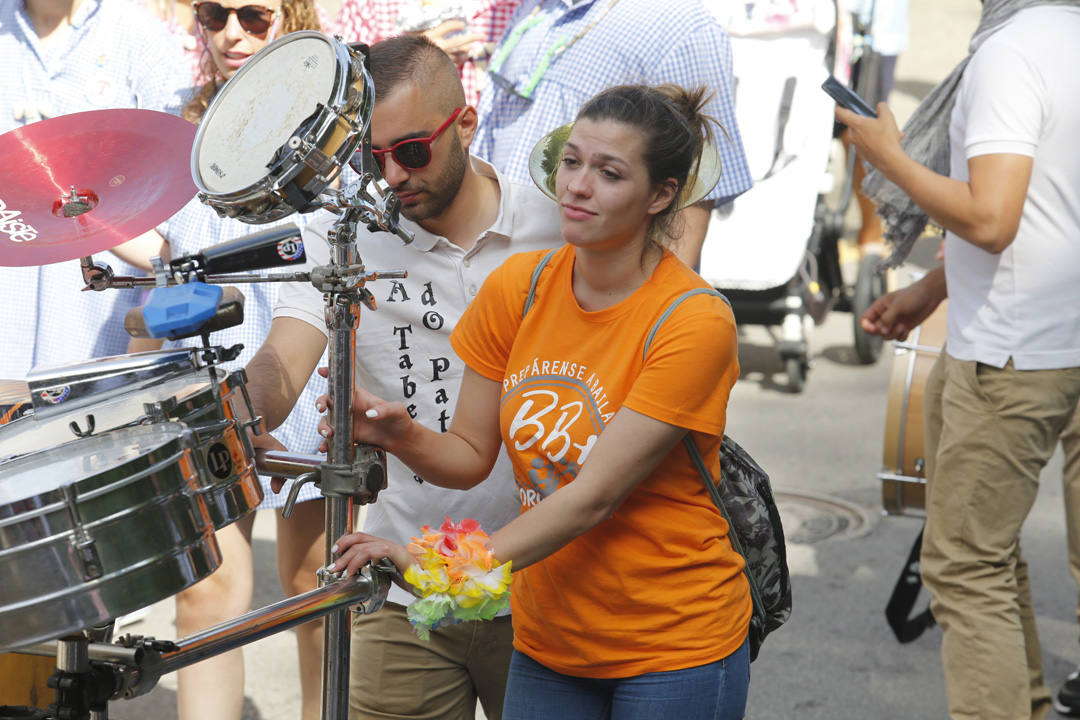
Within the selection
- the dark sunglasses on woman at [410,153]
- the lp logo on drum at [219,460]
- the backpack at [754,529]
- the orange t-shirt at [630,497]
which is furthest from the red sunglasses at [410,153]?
the lp logo on drum at [219,460]

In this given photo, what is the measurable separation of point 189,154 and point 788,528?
3.79m

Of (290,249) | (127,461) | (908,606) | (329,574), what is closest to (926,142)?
(908,606)

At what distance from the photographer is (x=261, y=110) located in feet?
5.59

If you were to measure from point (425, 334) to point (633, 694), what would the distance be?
0.80m

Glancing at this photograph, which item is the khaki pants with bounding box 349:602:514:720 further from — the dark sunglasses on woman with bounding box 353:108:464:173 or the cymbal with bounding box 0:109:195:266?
the cymbal with bounding box 0:109:195:266

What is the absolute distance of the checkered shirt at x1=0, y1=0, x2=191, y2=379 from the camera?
3531 millimetres

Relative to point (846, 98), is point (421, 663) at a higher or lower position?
lower

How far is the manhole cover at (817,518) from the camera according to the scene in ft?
16.7

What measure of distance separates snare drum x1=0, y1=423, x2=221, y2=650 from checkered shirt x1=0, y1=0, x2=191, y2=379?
2.13 m

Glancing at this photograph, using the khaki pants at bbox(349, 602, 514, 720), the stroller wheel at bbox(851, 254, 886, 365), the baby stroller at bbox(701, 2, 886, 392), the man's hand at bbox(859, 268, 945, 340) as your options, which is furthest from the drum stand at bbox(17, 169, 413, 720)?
the stroller wheel at bbox(851, 254, 886, 365)

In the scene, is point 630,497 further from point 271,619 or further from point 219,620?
point 219,620

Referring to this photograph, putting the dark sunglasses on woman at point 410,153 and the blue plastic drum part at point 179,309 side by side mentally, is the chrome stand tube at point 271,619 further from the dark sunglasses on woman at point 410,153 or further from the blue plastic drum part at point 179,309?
the dark sunglasses on woman at point 410,153

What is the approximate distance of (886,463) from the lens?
402 centimetres

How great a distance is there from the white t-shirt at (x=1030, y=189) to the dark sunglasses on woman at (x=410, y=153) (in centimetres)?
140
